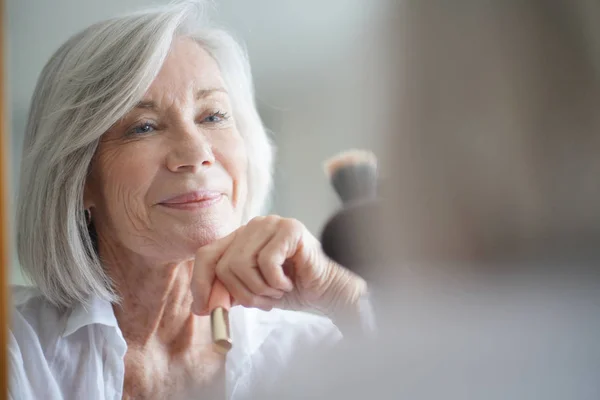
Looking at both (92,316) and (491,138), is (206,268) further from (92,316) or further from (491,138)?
(491,138)

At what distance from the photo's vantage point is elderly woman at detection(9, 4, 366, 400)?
27.3 inches

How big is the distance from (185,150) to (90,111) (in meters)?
0.13

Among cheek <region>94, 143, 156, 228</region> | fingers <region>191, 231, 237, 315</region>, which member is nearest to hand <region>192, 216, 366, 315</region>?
fingers <region>191, 231, 237, 315</region>

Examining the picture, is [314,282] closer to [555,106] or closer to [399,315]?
[399,315]

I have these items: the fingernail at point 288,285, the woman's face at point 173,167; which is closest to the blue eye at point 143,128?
the woman's face at point 173,167

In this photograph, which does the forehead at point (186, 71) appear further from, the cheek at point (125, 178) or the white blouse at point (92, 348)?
the white blouse at point (92, 348)

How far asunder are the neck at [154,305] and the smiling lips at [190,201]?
0.08m

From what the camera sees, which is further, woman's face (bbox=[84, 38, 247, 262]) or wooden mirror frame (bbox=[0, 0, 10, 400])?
woman's face (bbox=[84, 38, 247, 262])

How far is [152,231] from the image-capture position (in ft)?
2.37

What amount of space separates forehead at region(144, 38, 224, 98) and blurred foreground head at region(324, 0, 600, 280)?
0.74 ft

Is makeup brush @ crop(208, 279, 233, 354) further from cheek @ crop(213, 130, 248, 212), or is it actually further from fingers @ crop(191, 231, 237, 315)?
cheek @ crop(213, 130, 248, 212)

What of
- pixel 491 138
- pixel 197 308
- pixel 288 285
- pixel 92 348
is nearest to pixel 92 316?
pixel 92 348

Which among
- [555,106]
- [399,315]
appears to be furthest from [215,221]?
[555,106]

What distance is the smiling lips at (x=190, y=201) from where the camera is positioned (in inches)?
27.7
